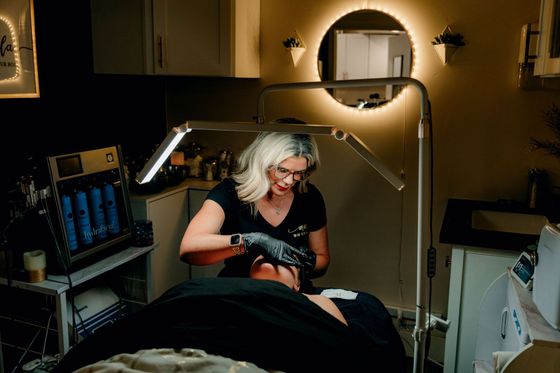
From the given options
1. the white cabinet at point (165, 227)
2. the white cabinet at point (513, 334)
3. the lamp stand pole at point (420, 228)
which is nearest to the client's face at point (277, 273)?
the lamp stand pole at point (420, 228)

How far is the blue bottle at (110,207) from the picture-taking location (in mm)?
2377

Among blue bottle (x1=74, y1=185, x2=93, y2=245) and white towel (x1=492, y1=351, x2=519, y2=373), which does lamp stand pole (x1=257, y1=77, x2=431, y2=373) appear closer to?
white towel (x1=492, y1=351, x2=519, y2=373)

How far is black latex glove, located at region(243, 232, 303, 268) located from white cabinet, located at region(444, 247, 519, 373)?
675mm

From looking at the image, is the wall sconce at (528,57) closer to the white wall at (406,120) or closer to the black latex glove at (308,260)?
the white wall at (406,120)

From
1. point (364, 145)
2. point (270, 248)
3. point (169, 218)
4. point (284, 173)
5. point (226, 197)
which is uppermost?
point (364, 145)

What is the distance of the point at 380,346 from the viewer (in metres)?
1.53

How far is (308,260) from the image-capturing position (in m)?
2.01

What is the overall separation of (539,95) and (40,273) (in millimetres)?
2485

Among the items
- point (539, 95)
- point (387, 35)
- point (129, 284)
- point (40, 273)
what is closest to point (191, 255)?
point (40, 273)

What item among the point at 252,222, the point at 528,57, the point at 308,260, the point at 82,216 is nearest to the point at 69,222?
the point at 82,216

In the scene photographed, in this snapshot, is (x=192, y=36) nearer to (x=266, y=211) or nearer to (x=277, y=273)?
(x=266, y=211)

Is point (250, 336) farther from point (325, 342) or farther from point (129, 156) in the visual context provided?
point (129, 156)

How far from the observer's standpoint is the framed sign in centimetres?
217

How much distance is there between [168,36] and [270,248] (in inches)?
55.7
